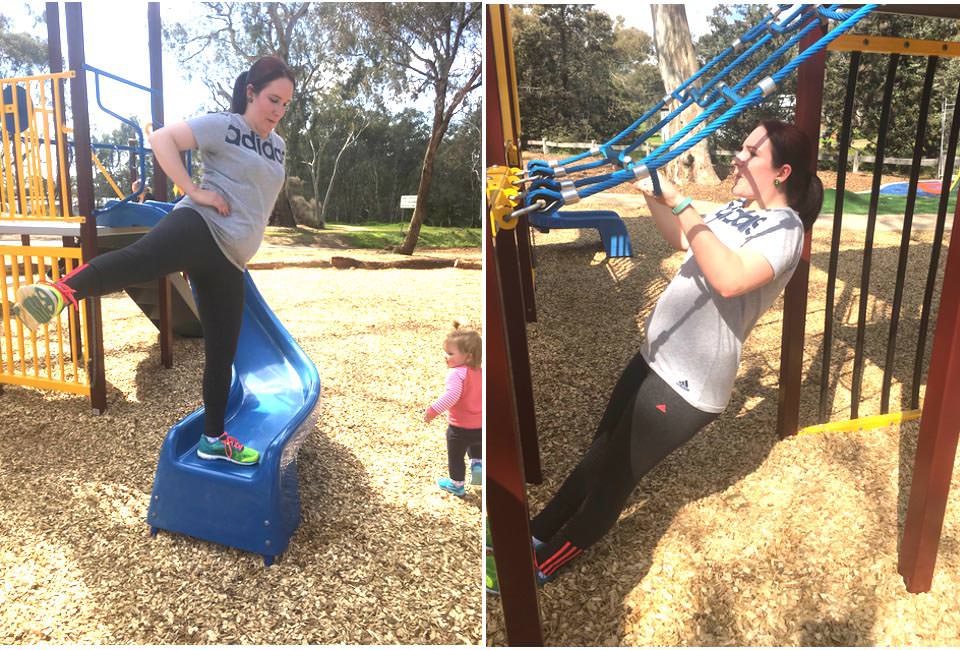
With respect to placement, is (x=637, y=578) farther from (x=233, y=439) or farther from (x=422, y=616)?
(x=233, y=439)

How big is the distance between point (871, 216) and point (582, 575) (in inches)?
69.6

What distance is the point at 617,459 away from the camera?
5.27ft

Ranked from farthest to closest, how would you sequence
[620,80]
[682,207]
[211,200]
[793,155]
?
[620,80], [211,200], [793,155], [682,207]

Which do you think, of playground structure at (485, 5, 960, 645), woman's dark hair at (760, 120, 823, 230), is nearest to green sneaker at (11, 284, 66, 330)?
playground structure at (485, 5, 960, 645)

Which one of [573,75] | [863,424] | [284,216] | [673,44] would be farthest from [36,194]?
[573,75]

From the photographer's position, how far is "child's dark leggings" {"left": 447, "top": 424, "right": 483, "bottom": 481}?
2.25 m

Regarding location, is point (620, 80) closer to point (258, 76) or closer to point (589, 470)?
point (258, 76)

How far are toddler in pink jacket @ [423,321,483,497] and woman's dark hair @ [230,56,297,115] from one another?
3.12ft

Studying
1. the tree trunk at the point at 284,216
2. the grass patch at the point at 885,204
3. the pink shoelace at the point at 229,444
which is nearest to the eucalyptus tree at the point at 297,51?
the tree trunk at the point at 284,216

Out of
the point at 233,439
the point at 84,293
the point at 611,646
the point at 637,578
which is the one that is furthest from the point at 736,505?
the point at 84,293

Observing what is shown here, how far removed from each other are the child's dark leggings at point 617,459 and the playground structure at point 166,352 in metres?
0.89

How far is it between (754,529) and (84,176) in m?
3.08

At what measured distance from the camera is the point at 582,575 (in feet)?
6.28

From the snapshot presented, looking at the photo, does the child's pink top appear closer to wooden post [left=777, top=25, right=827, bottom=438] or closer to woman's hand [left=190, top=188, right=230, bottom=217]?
woman's hand [left=190, top=188, right=230, bottom=217]
